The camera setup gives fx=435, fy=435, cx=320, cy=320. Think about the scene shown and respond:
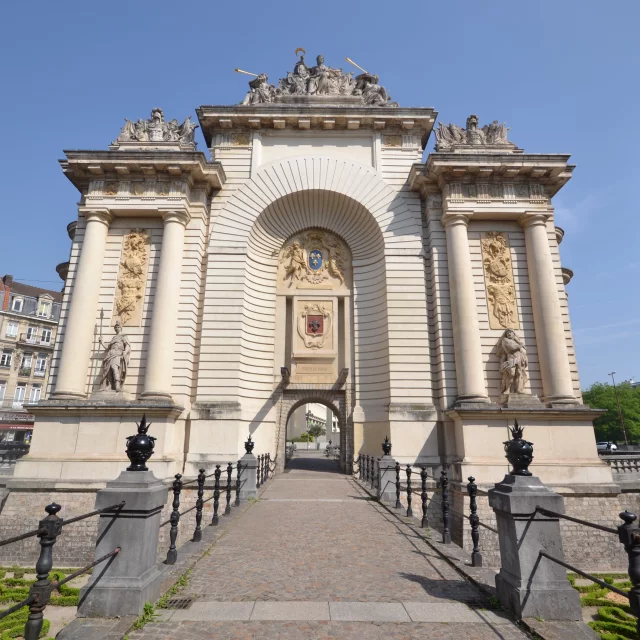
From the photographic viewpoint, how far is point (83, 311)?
1688cm

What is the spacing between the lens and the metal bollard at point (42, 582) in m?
3.75

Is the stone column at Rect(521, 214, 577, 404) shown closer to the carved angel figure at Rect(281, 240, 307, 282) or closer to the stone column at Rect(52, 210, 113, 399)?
the carved angel figure at Rect(281, 240, 307, 282)

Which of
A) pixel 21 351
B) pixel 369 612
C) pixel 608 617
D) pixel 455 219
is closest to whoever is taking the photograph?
pixel 369 612

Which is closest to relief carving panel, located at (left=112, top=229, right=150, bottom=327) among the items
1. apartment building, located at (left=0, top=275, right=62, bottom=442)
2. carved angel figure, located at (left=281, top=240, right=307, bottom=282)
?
carved angel figure, located at (left=281, top=240, right=307, bottom=282)

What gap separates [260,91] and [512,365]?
17.7 m

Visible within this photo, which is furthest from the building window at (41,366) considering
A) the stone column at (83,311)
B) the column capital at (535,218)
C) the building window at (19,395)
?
the column capital at (535,218)

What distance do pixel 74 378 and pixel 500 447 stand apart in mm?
Result: 15788

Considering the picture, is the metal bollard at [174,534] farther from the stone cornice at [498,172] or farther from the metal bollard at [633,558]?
the stone cornice at [498,172]

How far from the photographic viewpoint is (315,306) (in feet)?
68.3

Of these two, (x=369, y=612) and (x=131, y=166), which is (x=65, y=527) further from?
(x=131, y=166)

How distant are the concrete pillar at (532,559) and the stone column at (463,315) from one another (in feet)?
36.8

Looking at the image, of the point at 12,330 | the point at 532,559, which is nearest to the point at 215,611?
the point at 532,559

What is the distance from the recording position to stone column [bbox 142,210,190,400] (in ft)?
53.7

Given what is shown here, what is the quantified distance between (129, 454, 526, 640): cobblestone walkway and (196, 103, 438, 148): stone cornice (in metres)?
17.9
